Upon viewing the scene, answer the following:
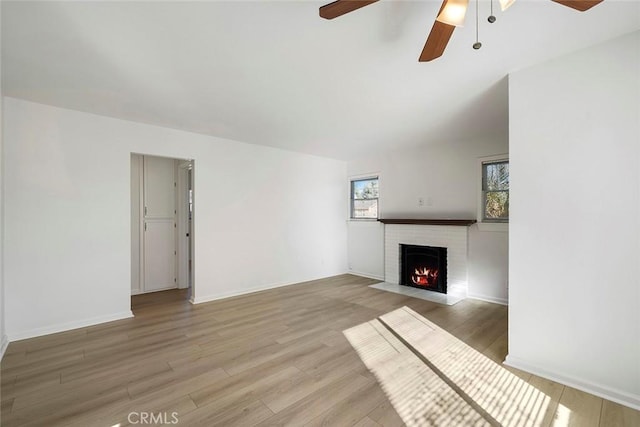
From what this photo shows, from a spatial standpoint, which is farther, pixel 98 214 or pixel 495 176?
pixel 495 176

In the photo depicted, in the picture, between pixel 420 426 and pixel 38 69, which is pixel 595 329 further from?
pixel 38 69

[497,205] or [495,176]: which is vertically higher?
[495,176]

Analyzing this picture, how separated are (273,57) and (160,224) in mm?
4001

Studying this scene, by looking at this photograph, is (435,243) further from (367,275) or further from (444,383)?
(444,383)

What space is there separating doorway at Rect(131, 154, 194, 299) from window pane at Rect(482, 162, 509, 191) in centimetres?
472

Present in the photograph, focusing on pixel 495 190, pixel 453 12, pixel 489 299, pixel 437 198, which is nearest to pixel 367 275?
pixel 437 198

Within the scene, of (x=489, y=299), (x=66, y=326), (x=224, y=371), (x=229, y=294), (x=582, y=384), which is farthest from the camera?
(x=229, y=294)

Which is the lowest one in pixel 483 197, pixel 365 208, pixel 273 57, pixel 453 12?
pixel 365 208

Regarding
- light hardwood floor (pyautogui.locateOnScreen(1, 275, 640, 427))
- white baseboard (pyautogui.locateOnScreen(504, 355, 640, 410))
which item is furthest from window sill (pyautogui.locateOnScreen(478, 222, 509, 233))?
white baseboard (pyautogui.locateOnScreen(504, 355, 640, 410))

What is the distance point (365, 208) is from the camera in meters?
6.03

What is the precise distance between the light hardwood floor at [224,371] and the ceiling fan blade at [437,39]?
2285 millimetres

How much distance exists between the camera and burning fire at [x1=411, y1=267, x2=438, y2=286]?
15.7 feet

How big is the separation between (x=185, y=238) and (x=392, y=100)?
4297 millimetres

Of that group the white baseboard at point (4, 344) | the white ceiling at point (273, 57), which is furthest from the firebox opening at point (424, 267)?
the white baseboard at point (4, 344)
